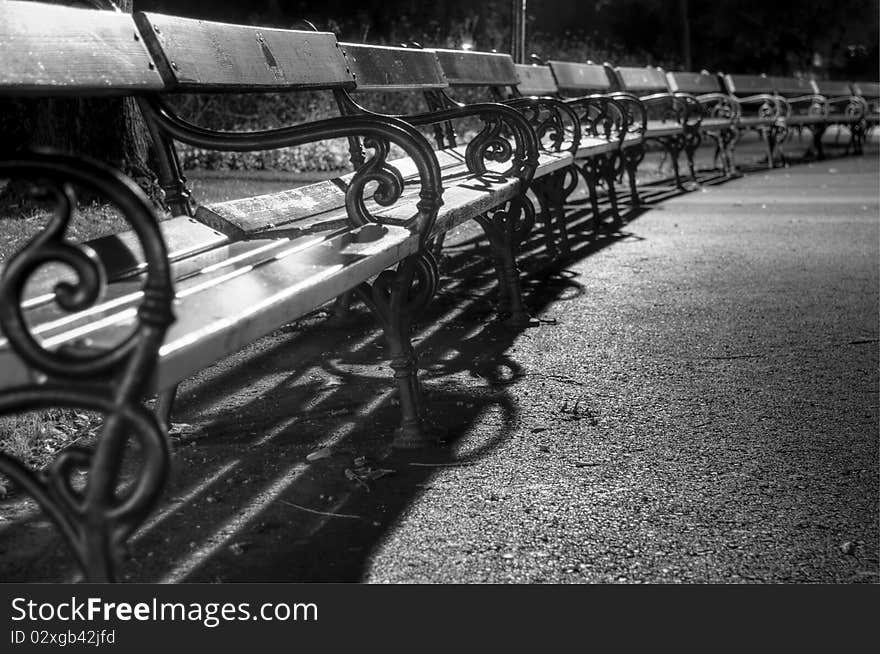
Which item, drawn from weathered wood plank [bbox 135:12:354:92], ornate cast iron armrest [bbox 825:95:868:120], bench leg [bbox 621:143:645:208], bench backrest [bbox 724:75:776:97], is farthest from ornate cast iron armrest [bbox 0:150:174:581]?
ornate cast iron armrest [bbox 825:95:868:120]

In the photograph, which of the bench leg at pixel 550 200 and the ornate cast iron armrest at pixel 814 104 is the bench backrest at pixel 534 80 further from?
the ornate cast iron armrest at pixel 814 104

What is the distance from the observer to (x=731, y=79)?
52.1ft

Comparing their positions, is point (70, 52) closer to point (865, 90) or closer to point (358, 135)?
point (358, 135)

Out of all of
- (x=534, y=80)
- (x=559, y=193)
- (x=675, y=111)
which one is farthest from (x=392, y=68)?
(x=675, y=111)

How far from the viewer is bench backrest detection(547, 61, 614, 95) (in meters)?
9.27

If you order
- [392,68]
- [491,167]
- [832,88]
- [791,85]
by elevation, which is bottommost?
[832,88]

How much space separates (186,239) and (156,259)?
1569mm

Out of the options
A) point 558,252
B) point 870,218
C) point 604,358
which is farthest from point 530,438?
point 870,218

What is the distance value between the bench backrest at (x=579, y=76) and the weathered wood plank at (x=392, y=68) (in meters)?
3.45

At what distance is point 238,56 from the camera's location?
3861 mm

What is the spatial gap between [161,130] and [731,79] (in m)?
13.5

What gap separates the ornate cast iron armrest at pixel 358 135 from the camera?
124 inches

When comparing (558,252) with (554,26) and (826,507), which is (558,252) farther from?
(554,26)

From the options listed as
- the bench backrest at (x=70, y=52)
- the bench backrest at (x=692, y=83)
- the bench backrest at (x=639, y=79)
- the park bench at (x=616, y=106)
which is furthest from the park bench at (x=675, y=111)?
the bench backrest at (x=70, y=52)
